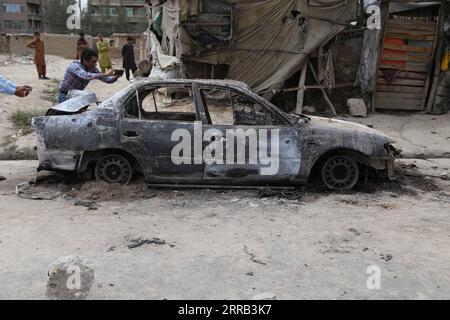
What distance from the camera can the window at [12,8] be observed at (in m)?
72.9

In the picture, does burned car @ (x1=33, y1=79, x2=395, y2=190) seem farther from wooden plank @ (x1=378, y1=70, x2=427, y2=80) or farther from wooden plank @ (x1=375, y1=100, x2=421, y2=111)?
wooden plank @ (x1=378, y1=70, x2=427, y2=80)

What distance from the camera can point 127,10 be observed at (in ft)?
248

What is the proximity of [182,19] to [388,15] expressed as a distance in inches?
190

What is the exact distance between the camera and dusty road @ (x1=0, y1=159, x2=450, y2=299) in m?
3.56

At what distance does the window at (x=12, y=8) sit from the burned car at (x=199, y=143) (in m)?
77.6

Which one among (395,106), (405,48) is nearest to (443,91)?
(395,106)

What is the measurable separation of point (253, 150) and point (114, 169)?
1796mm

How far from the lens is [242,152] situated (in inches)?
223

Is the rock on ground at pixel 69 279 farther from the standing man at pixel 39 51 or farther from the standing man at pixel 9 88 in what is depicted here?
the standing man at pixel 39 51

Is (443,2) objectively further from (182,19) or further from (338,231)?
(338,231)

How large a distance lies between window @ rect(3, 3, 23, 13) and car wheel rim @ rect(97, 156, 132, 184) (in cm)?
7800

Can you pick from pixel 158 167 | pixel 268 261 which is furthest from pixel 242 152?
pixel 268 261

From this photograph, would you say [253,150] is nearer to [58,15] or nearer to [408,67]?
[408,67]

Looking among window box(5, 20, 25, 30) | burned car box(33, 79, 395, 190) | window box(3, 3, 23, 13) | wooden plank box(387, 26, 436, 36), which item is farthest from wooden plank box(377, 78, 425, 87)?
window box(3, 3, 23, 13)
